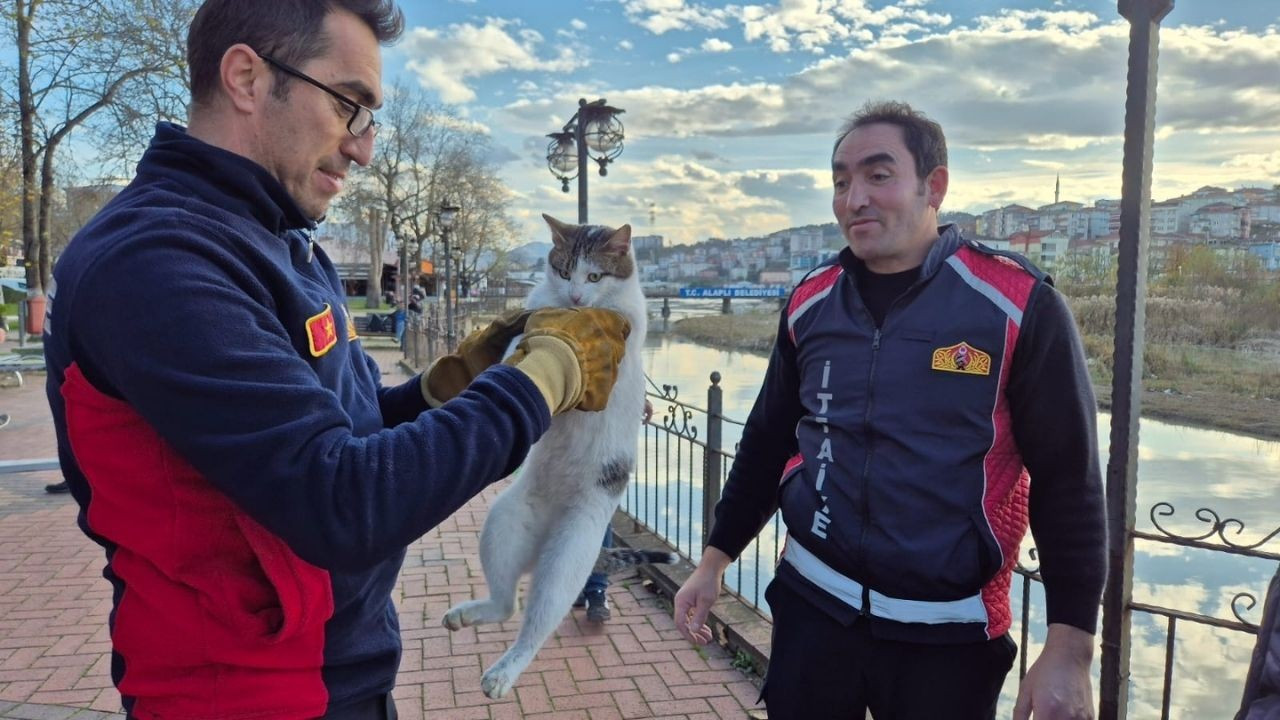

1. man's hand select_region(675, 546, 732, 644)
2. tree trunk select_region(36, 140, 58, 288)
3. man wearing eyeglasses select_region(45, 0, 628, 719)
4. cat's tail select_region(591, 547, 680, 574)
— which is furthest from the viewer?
tree trunk select_region(36, 140, 58, 288)

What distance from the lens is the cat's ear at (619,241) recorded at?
10.3ft

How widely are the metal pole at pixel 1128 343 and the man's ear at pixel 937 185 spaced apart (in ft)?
1.79

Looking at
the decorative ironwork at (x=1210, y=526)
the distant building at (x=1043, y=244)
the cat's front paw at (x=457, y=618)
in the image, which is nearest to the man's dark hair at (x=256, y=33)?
the cat's front paw at (x=457, y=618)

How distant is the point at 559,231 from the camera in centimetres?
334

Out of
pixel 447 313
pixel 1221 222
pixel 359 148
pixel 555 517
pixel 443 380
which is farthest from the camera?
pixel 447 313

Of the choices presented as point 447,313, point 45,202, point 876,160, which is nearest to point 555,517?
point 876,160

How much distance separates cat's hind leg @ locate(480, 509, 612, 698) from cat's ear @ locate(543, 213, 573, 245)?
122 cm

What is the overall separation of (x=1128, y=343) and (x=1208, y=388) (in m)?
0.42

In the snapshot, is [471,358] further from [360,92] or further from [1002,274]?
[1002,274]

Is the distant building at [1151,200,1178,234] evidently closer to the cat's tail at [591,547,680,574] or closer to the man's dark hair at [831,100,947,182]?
the man's dark hair at [831,100,947,182]

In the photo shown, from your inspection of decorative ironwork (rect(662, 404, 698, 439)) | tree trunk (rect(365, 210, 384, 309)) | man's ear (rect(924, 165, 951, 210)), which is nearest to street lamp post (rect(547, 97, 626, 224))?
decorative ironwork (rect(662, 404, 698, 439))

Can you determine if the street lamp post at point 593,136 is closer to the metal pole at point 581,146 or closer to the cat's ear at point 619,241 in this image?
the metal pole at point 581,146

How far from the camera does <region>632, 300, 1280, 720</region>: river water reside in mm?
2598

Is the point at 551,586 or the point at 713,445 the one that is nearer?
the point at 551,586
